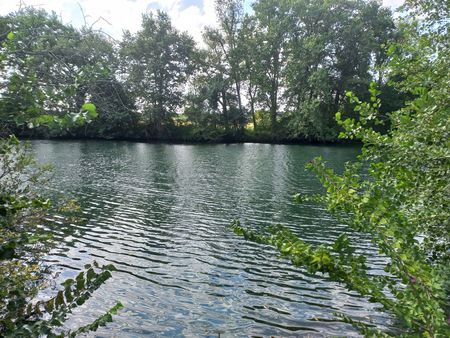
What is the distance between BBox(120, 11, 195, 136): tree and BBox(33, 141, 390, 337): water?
3890cm

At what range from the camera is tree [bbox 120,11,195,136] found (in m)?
58.8

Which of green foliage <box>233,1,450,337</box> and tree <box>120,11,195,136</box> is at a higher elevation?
tree <box>120,11,195,136</box>

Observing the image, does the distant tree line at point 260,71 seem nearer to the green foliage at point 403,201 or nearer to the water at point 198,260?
the water at point 198,260

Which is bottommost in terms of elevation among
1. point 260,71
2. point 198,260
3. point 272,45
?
point 198,260

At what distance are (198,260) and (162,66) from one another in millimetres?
54520

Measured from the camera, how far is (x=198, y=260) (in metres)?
10.6

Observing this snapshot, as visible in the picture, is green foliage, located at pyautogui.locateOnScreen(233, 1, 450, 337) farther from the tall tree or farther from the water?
the tall tree

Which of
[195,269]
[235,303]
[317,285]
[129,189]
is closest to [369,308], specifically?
A: [317,285]

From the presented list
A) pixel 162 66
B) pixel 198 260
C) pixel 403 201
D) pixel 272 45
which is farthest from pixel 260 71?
pixel 403 201

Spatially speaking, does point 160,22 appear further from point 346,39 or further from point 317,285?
point 317,285

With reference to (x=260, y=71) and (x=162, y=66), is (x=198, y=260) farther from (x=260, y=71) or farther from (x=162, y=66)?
(x=162, y=66)

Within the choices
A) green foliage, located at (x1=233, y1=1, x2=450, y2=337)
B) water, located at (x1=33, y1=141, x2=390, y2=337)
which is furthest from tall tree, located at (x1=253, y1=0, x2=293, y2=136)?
green foliage, located at (x1=233, y1=1, x2=450, y2=337)

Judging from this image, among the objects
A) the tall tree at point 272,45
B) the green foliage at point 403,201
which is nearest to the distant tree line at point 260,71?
the tall tree at point 272,45

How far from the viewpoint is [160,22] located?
197 feet
